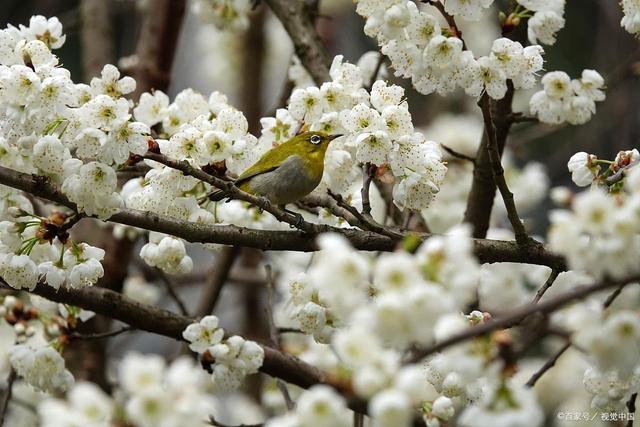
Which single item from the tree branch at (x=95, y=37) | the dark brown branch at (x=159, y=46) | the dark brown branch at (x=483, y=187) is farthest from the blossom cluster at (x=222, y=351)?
the tree branch at (x=95, y=37)

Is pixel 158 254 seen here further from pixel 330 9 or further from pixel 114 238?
pixel 330 9

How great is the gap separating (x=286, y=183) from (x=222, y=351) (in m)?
0.67

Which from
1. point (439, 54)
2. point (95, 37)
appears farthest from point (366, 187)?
point (95, 37)

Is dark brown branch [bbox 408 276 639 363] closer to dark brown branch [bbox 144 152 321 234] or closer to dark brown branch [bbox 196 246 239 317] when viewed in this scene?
dark brown branch [bbox 144 152 321 234]

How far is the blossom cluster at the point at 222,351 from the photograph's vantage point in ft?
8.48

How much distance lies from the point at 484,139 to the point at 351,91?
542 mm

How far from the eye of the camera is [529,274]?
189 inches

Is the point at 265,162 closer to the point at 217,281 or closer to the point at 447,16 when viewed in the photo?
the point at 447,16

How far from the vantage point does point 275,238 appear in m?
2.52

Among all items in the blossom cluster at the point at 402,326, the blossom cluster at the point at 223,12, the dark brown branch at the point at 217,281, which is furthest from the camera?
the dark brown branch at the point at 217,281

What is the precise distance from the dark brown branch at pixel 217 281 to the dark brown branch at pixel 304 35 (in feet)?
3.09

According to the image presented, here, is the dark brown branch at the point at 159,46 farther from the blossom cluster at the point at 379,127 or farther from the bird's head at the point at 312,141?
the blossom cluster at the point at 379,127

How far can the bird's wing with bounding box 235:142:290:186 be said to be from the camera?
2.89 m

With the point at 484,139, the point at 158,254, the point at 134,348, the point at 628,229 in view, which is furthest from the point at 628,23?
the point at 134,348
